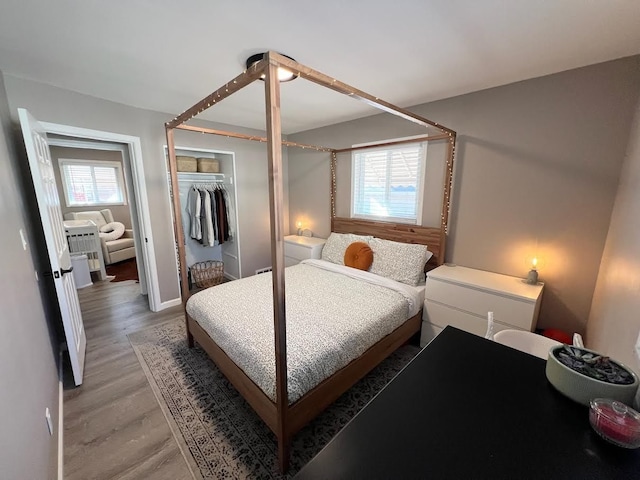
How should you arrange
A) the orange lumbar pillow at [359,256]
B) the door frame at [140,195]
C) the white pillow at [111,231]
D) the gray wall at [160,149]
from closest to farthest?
the gray wall at [160,149] < the door frame at [140,195] < the orange lumbar pillow at [359,256] < the white pillow at [111,231]

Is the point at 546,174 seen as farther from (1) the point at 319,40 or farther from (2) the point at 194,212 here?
(2) the point at 194,212

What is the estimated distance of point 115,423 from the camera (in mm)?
1673

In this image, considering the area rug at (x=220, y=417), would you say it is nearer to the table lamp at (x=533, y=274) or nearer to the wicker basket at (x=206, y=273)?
the table lamp at (x=533, y=274)

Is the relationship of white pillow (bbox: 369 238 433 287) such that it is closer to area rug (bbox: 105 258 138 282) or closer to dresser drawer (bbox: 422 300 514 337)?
dresser drawer (bbox: 422 300 514 337)

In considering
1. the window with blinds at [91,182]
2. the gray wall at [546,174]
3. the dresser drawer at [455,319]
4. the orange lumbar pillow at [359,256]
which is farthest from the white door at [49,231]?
the window with blinds at [91,182]

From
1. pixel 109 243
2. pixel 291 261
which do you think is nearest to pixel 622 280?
pixel 291 261

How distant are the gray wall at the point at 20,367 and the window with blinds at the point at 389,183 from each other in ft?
10.1

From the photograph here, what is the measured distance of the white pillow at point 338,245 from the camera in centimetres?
318

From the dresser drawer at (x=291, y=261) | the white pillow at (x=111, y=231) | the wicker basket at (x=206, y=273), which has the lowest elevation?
the wicker basket at (x=206, y=273)

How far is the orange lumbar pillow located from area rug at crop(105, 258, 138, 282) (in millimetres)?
3797

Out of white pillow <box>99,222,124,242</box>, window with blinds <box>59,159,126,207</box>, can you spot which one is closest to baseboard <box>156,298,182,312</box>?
white pillow <box>99,222,124,242</box>

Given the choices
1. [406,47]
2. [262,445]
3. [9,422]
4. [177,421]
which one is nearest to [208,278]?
[177,421]

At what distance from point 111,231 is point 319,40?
19.3 feet

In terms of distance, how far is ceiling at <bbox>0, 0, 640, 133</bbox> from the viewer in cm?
128
